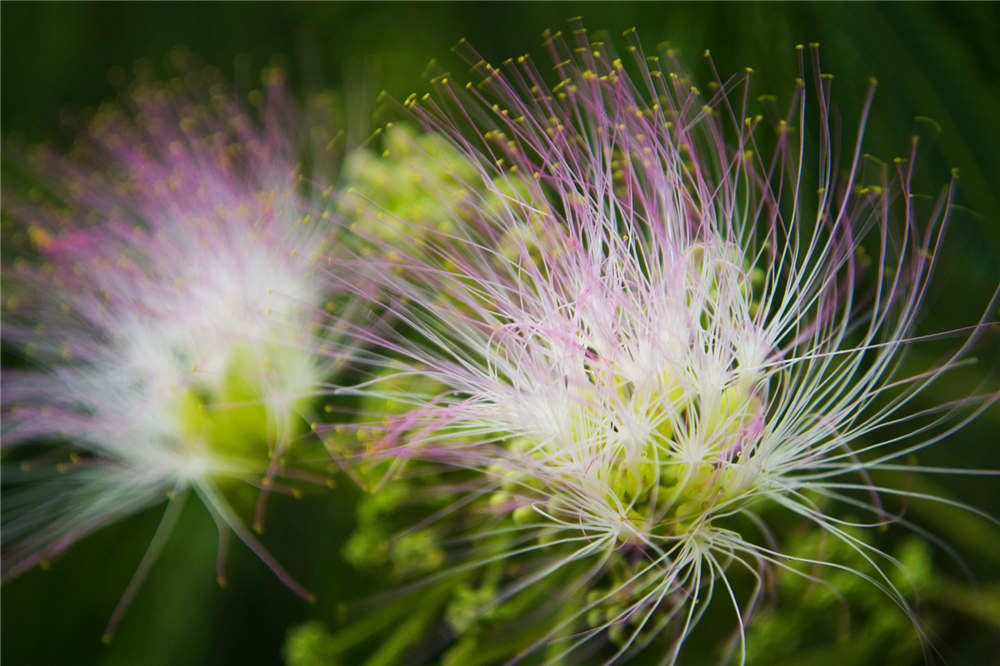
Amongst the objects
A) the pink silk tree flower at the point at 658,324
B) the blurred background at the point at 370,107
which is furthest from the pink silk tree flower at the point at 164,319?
the pink silk tree flower at the point at 658,324

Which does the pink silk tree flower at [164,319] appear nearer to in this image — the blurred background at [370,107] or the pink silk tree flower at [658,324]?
the blurred background at [370,107]

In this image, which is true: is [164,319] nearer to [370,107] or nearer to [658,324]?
[370,107]

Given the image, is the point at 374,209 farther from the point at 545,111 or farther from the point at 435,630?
the point at 435,630

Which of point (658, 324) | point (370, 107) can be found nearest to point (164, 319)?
point (370, 107)

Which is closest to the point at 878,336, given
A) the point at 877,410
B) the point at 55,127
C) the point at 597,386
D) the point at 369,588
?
the point at 877,410

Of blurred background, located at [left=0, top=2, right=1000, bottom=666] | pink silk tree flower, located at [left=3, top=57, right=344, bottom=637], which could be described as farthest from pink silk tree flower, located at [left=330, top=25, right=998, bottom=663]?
pink silk tree flower, located at [left=3, top=57, right=344, bottom=637]

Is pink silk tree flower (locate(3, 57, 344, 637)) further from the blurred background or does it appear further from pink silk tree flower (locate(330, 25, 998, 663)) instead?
pink silk tree flower (locate(330, 25, 998, 663))
